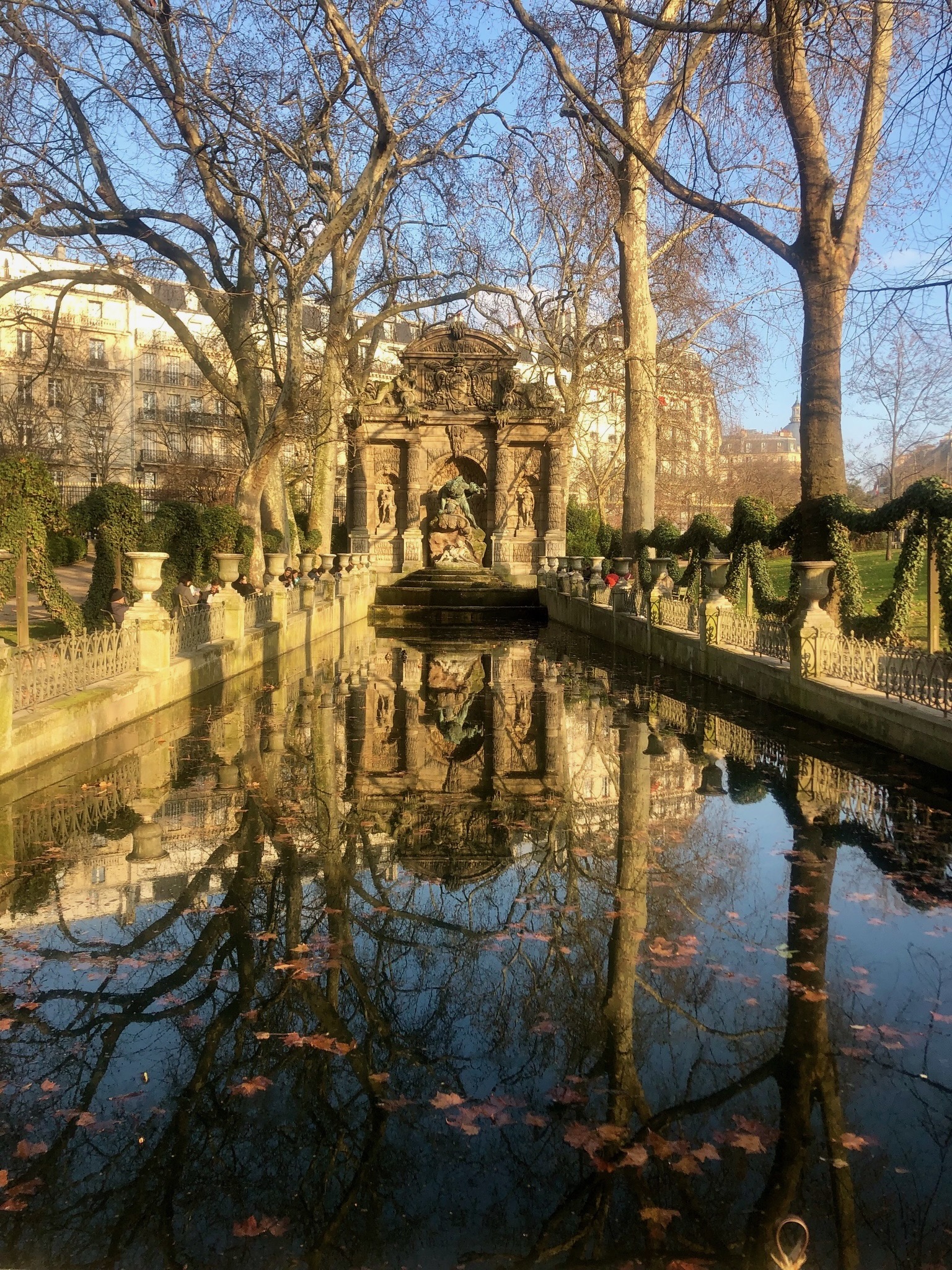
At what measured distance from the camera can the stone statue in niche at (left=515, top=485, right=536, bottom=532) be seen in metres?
43.2

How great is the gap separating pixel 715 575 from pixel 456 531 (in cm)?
2449

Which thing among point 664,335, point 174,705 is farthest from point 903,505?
point 664,335

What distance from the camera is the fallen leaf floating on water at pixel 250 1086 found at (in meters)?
4.04

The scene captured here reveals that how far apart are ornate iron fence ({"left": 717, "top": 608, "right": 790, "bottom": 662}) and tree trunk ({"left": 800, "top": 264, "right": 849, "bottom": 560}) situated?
1.26m

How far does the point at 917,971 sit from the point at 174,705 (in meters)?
9.87

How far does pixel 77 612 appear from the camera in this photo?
14.3 m

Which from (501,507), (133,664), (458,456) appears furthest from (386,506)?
(133,664)

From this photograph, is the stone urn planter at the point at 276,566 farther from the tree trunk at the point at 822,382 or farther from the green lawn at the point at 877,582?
the tree trunk at the point at 822,382

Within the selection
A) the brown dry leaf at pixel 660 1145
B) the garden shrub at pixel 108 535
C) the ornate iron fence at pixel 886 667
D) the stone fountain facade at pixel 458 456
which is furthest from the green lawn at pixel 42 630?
the stone fountain facade at pixel 458 456

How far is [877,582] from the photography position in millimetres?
25266

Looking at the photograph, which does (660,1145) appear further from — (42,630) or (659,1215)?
(42,630)

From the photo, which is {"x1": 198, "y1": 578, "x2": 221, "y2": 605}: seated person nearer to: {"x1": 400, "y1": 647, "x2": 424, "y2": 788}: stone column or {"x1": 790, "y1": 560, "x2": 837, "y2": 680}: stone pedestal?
{"x1": 400, "y1": 647, "x2": 424, "y2": 788}: stone column

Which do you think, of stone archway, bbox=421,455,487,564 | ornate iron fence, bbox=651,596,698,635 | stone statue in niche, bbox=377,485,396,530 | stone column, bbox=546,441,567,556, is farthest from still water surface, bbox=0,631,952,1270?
stone statue in niche, bbox=377,485,396,530

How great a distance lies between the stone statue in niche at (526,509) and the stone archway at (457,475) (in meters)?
1.32
